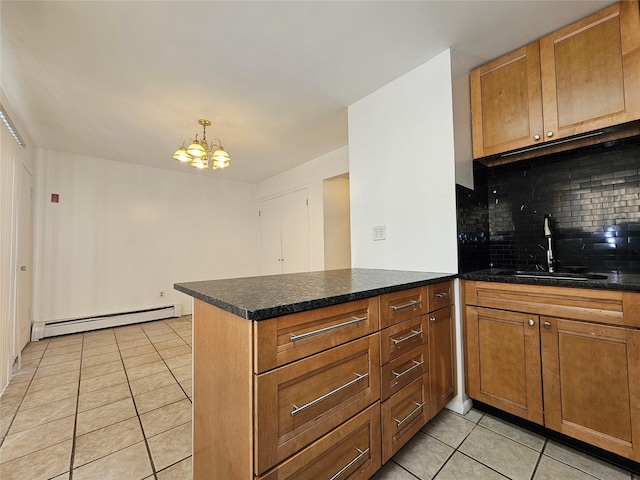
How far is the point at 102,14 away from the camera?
5.03 feet

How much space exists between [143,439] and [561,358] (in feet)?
7.80

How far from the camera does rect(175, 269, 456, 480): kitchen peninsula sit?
0.81 m

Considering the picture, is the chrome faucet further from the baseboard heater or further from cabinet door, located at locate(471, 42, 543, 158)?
the baseboard heater

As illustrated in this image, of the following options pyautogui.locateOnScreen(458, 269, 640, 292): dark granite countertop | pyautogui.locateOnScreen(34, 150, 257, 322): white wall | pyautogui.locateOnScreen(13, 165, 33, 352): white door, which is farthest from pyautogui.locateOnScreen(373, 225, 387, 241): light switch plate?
pyautogui.locateOnScreen(34, 150, 257, 322): white wall

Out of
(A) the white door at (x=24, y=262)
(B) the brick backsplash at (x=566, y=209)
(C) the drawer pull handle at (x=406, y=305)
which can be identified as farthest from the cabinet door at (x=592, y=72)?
(A) the white door at (x=24, y=262)

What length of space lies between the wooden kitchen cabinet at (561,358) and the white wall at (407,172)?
0.41 metres

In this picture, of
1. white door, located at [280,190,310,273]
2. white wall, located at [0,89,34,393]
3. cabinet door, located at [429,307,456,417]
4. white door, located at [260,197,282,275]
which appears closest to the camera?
cabinet door, located at [429,307,456,417]

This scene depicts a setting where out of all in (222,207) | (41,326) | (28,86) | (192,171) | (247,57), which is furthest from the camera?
(222,207)

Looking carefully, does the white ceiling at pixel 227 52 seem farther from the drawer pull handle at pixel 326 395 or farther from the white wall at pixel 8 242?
the drawer pull handle at pixel 326 395

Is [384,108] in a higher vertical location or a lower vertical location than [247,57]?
lower

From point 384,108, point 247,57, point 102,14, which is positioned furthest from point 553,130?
point 102,14

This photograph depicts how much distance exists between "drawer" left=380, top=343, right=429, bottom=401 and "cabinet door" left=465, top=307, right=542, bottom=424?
0.45 meters

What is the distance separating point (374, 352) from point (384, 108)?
1.98 m

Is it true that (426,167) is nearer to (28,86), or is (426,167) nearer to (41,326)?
(28,86)
